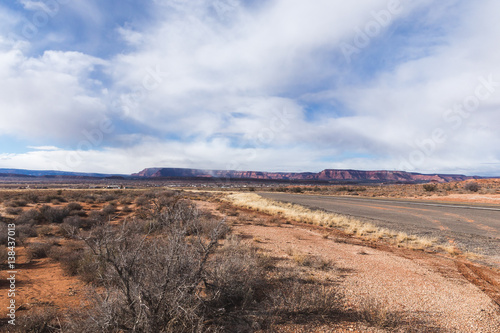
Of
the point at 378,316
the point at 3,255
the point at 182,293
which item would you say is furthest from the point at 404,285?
the point at 3,255

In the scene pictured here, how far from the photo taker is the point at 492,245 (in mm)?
11000

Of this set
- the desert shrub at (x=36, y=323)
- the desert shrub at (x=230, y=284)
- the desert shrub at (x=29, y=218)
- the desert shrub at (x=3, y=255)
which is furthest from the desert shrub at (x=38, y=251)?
the desert shrub at (x=230, y=284)

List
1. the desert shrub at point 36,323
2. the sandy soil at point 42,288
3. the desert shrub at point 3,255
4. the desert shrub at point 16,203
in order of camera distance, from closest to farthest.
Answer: the desert shrub at point 36,323 → the sandy soil at point 42,288 → the desert shrub at point 3,255 → the desert shrub at point 16,203

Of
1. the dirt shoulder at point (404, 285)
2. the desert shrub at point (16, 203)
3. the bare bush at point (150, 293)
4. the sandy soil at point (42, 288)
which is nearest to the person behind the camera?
the bare bush at point (150, 293)

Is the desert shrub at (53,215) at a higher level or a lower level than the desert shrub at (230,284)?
lower

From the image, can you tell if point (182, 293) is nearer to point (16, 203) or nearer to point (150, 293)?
point (150, 293)

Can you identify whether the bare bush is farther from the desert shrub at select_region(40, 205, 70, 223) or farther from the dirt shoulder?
the desert shrub at select_region(40, 205, 70, 223)

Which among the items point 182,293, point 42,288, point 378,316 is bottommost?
point 42,288

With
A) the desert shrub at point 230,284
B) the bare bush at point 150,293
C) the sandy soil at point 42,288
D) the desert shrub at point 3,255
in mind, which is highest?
the bare bush at point 150,293

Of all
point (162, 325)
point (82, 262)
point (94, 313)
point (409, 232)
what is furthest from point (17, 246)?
point (409, 232)

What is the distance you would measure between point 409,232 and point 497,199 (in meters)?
28.9

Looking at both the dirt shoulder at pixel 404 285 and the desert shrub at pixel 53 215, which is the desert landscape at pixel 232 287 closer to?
the dirt shoulder at pixel 404 285

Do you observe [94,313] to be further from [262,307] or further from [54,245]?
[54,245]

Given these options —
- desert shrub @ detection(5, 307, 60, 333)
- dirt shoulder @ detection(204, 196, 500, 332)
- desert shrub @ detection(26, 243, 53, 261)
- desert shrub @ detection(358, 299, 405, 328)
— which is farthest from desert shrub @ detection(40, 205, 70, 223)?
desert shrub @ detection(358, 299, 405, 328)
